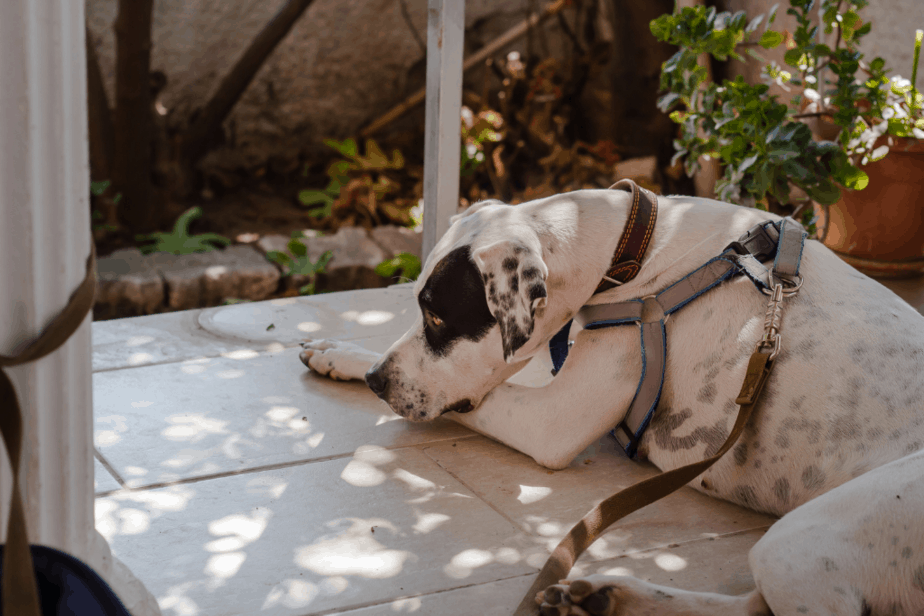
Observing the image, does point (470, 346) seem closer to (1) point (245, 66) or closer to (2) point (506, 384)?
(2) point (506, 384)

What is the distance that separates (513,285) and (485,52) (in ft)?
18.7

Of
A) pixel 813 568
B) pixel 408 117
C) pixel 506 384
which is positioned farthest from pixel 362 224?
pixel 813 568

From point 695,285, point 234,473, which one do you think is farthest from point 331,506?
point 695,285

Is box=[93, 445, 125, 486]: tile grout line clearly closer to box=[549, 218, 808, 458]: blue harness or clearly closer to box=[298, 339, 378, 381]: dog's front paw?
box=[298, 339, 378, 381]: dog's front paw

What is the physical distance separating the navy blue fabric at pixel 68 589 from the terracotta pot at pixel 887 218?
3983 millimetres

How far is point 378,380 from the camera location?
105 inches

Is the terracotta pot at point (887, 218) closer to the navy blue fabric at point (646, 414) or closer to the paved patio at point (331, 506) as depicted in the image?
the paved patio at point (331, 506)

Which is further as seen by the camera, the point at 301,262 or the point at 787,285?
the point at 301,262

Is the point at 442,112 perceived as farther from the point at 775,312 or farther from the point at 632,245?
the point at 775,312

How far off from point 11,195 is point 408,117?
692cm

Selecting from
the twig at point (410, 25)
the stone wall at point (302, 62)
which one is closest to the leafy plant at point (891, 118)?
the stone wall at point (302, 62)

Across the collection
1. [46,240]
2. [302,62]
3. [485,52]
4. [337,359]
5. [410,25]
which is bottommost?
[337,359]

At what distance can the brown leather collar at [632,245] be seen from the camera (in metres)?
2.51

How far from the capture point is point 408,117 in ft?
26.4
